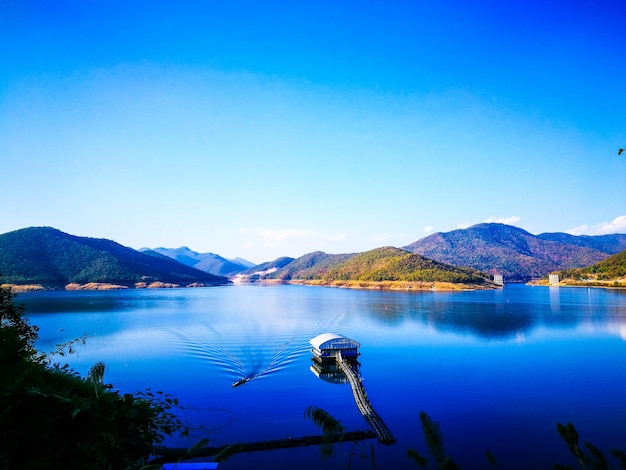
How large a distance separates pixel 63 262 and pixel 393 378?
12888cm

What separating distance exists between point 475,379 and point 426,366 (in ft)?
12.2

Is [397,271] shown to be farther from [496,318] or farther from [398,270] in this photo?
[496,318]

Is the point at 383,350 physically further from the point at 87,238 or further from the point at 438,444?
the point at 87,238

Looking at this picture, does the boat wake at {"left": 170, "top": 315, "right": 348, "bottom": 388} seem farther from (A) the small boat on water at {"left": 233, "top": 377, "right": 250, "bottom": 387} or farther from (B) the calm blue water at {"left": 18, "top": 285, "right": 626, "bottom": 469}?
(B) the calm blue water at {"left": 18, "top": 285, "right": 626, "bottom": 469}

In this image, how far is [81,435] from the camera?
6.31 meters

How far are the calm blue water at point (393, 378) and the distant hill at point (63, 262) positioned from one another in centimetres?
7491

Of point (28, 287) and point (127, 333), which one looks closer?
point (127, 333)

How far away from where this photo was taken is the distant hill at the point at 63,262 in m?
109

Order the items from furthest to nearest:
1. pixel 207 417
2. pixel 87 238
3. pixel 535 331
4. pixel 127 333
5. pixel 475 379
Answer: pixel 87 238, pixel 535 331, pixel 127 333, pixel 475 379, pixel 207 417

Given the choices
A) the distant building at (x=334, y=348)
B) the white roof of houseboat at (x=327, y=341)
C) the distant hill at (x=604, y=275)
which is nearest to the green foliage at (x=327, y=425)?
the distant building at (x=334, y=348)

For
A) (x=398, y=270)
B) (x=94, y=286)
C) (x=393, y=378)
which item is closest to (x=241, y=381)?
(x=393, y=378)

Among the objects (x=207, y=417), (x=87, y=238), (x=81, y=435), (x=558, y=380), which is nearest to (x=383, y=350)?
(x=558, y=380)

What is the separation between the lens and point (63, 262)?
12281 centimetres

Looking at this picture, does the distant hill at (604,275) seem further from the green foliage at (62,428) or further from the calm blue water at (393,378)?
the green foliage at (62,428)
